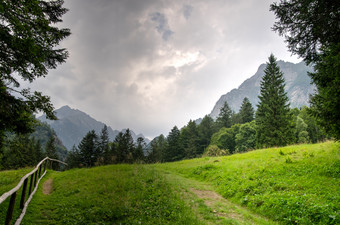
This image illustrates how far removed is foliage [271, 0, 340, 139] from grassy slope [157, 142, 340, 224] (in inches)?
94.4

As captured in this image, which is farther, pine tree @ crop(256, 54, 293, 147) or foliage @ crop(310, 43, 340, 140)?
pine tree @ crop(256, 54, 293, 147)

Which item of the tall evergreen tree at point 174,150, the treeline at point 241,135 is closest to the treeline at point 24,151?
the treeline at point 241,135

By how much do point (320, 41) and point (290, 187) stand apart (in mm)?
8022

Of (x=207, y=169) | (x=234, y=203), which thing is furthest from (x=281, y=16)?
(x=207, y=169)

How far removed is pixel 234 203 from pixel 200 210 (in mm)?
2507

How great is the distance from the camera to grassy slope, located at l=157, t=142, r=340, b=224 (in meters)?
5.56

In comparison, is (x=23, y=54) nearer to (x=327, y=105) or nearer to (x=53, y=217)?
(x=53, y=217)

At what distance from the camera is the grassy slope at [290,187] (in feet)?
18.2

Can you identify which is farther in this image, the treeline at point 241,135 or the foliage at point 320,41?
the treeline at point 241,135

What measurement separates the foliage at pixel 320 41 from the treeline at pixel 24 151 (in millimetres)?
12087

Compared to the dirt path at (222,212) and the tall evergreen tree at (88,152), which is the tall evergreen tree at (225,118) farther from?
the dirt path at (222,212)

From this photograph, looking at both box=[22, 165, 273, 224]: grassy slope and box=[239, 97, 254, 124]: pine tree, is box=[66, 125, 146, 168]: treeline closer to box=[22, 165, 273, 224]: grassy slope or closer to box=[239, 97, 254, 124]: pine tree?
box=[22, 165, 273, 224]: grassy slope

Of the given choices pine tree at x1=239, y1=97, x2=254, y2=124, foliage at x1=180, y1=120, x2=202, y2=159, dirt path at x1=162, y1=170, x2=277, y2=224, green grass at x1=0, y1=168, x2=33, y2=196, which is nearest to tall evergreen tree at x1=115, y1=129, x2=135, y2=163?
foliage at x1=180, y1=120, x2=202, y2=159

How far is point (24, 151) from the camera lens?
4500 cm
